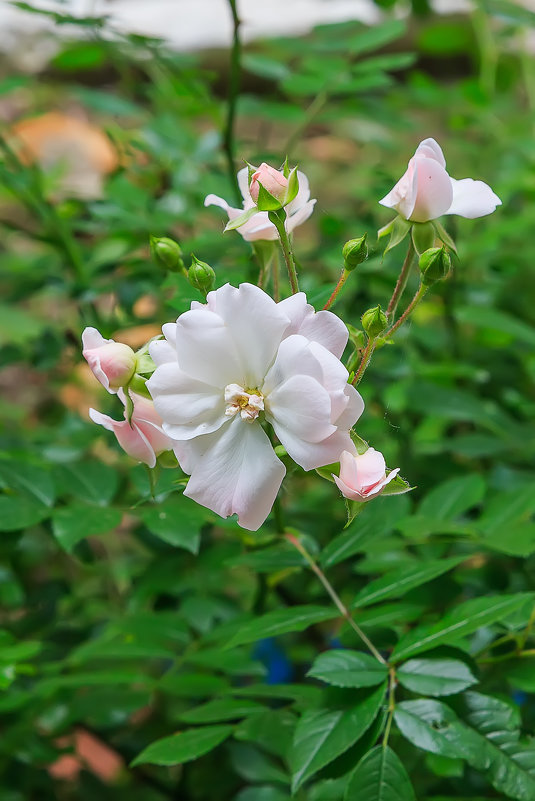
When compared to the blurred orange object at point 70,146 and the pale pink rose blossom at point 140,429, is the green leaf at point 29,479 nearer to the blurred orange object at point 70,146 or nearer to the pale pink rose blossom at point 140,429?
the pale pink rose blossom at point 140,429

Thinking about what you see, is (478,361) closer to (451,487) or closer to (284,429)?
(451,487)

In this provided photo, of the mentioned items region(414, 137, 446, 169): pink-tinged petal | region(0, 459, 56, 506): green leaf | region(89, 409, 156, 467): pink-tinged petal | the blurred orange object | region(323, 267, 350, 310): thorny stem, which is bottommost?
the blurred orange object

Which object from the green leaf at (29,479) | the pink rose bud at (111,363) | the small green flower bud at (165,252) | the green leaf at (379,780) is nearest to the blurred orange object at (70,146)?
the green leaf at (29,479)

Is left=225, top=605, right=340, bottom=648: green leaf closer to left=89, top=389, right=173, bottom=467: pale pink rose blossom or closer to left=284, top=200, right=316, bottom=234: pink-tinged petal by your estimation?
left=89, top=389, right=173, bottom=467: pale pink rose blossom

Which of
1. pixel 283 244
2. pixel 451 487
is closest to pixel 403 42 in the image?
pixel 451 487

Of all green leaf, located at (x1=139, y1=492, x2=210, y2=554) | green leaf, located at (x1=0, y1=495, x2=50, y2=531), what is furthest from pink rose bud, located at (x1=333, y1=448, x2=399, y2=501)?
green leaf, located at (x1=0, y1=495, x2=50, y2=531)

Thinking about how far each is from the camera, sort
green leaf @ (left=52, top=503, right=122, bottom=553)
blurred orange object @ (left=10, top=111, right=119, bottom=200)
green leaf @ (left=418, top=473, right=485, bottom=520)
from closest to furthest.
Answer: green leaf @ (left=52, top=503, right=122, bottom=553) < green leaf @ (left=418, top=473, right=485, bottom=520) < blurred orange object @ (left=10, top=111, right=119, bottom=200)

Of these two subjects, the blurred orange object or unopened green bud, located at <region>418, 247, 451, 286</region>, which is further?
the blurred orange object
